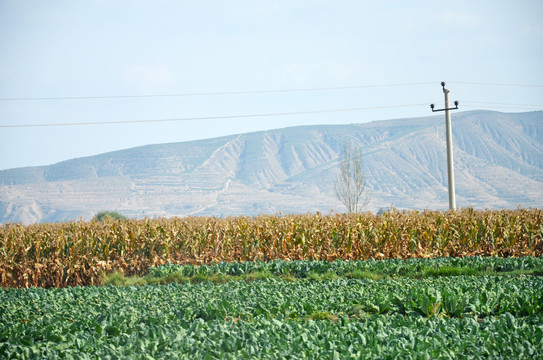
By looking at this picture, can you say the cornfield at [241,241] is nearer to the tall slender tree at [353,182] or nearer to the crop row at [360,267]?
the crop row at [360,267]

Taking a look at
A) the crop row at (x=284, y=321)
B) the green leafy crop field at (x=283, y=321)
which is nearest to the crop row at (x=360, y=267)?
the green leafy crop field at (x=283, y=321)

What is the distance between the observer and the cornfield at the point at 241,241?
16.4 meters

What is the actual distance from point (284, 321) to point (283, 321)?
0.60 ft

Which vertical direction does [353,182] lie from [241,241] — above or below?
above

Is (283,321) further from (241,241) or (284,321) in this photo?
(241,241)

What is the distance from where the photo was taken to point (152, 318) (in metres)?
7.62

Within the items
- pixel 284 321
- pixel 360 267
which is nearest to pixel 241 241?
pixel 360 267

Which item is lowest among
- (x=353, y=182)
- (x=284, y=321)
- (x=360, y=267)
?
(x=360, y=267)

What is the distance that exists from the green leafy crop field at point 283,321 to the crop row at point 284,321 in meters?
0.02

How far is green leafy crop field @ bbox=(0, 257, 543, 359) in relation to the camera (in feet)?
19.9

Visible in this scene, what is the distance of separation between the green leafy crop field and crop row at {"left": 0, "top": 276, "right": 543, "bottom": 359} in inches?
0.7

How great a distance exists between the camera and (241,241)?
17.6 metres

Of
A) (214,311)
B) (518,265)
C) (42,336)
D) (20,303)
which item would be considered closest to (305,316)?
(214,311)

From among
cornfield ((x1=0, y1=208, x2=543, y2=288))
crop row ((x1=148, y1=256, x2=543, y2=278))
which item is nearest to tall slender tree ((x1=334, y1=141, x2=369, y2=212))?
cornfield ((x1=0, y1=208, x2=543, y2=288))
